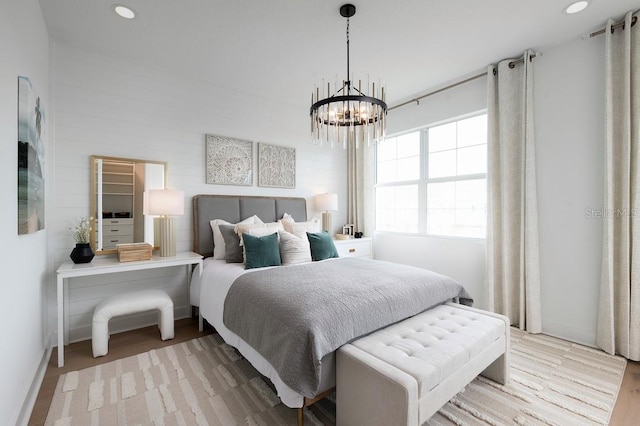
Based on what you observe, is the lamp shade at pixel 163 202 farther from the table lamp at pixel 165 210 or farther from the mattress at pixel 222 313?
the mattress at pixel 222 313

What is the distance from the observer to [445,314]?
2.05 meters

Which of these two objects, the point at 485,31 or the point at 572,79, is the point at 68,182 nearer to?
the point at 485,31

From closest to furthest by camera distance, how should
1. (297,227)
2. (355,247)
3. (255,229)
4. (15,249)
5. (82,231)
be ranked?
(15,249)
(82,231)
(255,229)
(297,227)
(355,247)

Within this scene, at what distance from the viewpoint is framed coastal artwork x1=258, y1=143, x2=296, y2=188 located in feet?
12.6

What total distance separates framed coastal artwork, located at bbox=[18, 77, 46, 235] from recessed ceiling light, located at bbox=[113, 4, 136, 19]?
0.86 metres

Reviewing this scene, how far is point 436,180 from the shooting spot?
3783mm

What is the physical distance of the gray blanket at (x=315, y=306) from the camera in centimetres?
150

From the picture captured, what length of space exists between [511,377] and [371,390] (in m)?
1.35

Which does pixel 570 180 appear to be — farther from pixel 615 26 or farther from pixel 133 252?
pixel 133 252

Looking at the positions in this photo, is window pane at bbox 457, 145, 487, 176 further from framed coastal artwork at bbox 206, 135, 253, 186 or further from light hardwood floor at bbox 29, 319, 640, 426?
framed coastal artwork at bbox 206, 135, 253, 186

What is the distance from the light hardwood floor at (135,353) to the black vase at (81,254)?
775 mm

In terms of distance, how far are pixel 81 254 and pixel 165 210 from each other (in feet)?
2.42

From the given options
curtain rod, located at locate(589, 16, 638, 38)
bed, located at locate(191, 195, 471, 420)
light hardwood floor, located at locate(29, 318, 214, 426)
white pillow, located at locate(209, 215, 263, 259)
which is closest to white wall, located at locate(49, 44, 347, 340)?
light hardwood floor, located at locate(29, 318, 214, 426)

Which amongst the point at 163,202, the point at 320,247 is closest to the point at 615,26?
the point at 320,247
